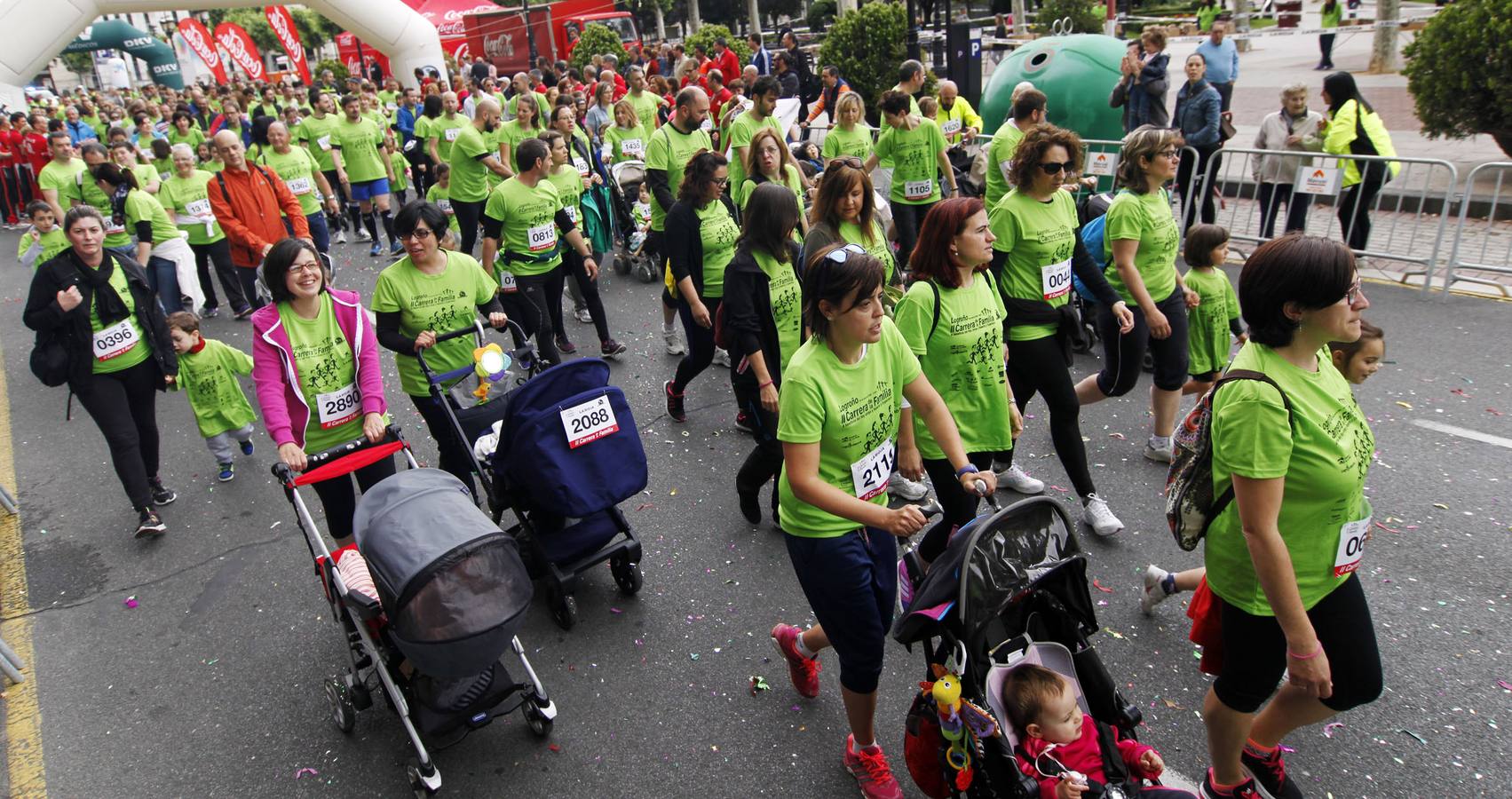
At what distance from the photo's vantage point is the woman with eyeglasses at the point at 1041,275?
446cm

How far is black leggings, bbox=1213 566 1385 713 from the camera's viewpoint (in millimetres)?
2631

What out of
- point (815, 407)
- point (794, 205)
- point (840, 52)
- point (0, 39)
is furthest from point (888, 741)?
point (0, 39)

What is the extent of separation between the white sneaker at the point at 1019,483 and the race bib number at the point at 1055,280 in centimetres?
109

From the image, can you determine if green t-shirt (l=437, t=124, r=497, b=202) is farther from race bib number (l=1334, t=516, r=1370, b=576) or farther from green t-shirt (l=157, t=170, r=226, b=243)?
race bib number (l=1334, t=516, r=1370, b=576)

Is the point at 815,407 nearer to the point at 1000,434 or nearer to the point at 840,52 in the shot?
the point at 1000,434

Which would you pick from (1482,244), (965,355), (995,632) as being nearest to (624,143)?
(965,355)

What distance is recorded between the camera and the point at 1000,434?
13.1ft

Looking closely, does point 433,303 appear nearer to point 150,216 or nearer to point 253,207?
point 253,207

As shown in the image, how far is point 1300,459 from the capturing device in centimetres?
248

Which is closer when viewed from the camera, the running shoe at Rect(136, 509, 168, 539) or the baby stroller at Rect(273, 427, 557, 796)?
the baby stroller at Rect(273, 427, 557, 796)

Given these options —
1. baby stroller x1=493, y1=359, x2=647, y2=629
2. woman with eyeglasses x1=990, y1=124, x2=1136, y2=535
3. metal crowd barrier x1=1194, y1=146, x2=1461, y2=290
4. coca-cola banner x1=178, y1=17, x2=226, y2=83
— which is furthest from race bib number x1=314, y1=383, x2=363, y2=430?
coca-cola banner x1=178, y1=17, x2=226, y2=83

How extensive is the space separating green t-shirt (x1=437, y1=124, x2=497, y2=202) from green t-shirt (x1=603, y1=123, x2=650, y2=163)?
137 cm

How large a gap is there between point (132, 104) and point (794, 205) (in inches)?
704

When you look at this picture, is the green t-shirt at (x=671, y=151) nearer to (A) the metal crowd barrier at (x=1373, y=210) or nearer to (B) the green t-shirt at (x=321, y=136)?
(A) the metal crowd barrier at (x=1373, y=210)
